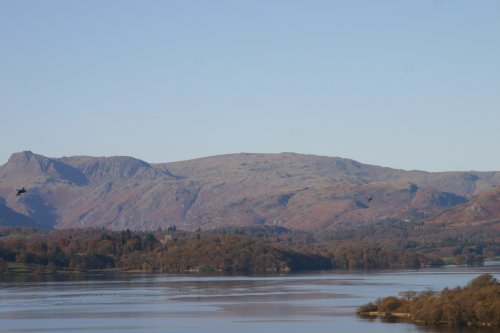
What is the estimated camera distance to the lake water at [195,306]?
9544cm

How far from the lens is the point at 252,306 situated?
392 feet

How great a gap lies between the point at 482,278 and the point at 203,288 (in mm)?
64301

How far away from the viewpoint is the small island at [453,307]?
90.3 metres

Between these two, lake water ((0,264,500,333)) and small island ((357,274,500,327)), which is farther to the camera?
lake water ((0,264,500,333))

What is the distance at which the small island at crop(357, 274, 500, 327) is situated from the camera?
296 ft

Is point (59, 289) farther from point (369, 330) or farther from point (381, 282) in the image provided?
point (369, 330)

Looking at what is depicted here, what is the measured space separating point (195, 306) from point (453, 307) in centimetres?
3639

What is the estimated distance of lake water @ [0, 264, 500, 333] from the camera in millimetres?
95438

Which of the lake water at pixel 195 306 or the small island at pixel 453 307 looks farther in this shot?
the lake water at pixel 195 306

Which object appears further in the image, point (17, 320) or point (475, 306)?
point (17, 320)

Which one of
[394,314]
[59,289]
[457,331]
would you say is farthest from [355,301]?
[59,289]

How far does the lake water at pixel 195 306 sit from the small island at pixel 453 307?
8.87 ft

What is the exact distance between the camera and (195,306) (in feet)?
397

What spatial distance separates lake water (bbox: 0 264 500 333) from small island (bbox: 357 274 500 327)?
2704 millimetres
